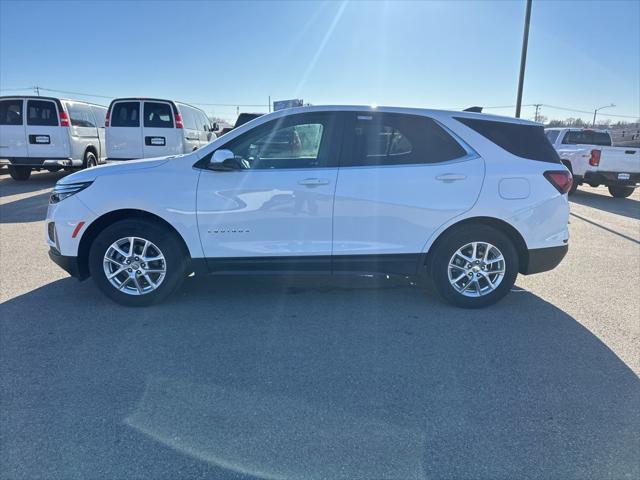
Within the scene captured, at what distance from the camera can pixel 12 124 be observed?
12234 millimetres

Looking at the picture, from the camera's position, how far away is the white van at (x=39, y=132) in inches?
481

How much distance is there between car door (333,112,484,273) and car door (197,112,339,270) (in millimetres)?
164

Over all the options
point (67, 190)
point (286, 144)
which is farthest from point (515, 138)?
point (67, 190)

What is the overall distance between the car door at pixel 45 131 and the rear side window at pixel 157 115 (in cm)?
276

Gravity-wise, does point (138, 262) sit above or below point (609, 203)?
above

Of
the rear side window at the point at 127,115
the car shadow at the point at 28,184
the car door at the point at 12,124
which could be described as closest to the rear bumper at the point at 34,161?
the car door at the point at 12,124

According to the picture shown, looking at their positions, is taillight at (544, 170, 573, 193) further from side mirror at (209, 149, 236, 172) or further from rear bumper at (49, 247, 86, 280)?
rear bumper at (49, 247, 86, 280)

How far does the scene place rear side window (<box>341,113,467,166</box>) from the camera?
13.6ft

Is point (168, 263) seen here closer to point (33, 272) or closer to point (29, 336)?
point (29, 336)

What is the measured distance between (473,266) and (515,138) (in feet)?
4.20

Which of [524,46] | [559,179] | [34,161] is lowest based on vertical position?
[34,161]

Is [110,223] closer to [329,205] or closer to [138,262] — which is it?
[138,262]

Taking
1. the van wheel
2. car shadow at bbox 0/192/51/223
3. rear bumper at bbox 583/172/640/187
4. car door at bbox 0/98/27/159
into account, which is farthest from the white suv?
the van wheel

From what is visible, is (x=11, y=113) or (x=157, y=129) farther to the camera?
(x=11, y=113)
